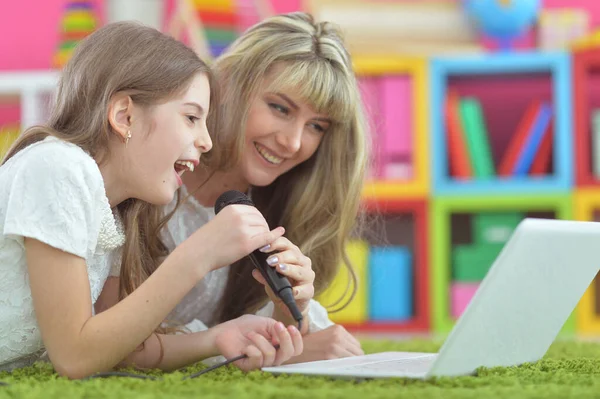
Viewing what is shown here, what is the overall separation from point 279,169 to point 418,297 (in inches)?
56.3

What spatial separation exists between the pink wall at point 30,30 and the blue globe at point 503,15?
818mm

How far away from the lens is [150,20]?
3258 mm

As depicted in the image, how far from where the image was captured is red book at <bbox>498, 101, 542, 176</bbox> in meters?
2.83

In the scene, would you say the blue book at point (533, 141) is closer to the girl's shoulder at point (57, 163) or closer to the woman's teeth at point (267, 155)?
the woman's teeth at point (267, 155)

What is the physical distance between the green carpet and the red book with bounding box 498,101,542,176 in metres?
1.82

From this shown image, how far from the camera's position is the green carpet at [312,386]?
2.73 ft

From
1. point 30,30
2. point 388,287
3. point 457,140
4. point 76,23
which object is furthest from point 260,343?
point 30,30

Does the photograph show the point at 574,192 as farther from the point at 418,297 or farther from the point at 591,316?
the point at 418,297

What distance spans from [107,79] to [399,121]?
6.00 ft

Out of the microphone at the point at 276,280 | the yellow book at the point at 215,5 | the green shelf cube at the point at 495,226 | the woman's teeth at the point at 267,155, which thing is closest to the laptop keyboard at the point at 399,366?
the microphone at the point at 276,280

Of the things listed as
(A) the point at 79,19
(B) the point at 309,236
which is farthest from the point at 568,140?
(A) the point at 79,19

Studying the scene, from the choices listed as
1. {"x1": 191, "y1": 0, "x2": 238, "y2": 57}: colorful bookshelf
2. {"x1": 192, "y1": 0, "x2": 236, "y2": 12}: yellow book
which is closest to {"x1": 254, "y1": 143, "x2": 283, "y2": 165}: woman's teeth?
{"x1": 191, "y1": 0, "x2": 238, "y2": 57}: colorful bookshelf

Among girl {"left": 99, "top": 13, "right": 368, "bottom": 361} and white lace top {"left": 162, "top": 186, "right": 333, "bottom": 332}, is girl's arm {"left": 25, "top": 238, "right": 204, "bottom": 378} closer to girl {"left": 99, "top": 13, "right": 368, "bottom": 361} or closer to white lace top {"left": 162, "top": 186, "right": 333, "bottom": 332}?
girl {"left": 99, "top": 13, "right": 368, "bottom": 361}

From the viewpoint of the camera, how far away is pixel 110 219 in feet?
3.73
